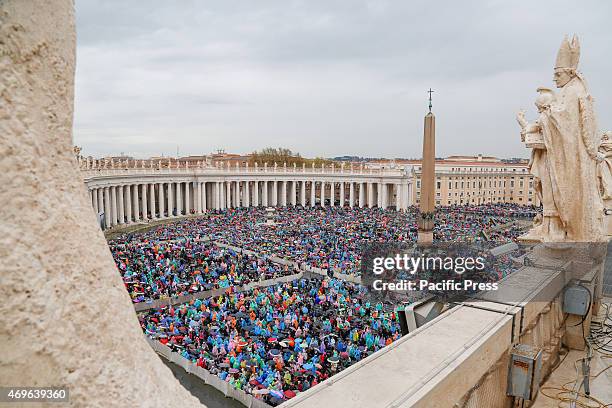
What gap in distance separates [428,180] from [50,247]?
2463cm

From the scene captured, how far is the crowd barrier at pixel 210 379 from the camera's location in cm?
1252

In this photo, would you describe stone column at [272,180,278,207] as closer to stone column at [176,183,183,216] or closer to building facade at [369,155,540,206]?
stone column at [176,183,183,216]

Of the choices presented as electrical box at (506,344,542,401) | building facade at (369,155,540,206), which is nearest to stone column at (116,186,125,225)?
building facade at (369,155,540,206)

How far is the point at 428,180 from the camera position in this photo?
81.1 feet

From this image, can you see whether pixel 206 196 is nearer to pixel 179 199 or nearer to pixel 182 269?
pixel 179 199

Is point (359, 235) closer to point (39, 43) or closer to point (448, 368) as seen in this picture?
point (448, 368)

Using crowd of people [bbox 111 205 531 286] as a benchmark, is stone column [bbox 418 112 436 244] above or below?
above

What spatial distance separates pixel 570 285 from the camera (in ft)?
20.7

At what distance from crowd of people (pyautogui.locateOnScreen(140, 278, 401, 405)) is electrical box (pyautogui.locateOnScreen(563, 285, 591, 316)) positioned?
318 inches

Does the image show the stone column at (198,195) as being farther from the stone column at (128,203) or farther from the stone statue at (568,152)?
the stone statue at (568,152)

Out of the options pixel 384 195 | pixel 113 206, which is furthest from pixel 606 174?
pixel 384 195

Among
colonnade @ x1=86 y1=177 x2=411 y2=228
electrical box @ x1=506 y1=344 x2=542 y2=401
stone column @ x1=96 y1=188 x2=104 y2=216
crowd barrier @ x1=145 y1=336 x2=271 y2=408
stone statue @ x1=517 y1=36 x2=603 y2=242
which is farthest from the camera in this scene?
colonnade @ x1=86 y1=177 x2=411 y2=228

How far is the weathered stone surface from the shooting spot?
1320 millimetres

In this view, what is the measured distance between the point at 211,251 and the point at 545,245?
2643 cm
